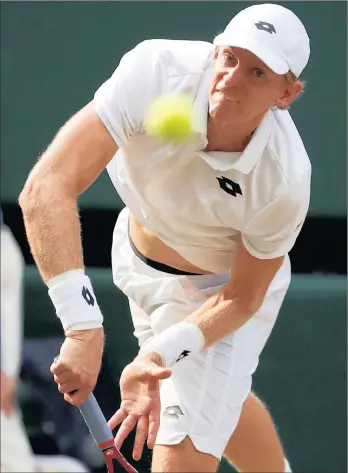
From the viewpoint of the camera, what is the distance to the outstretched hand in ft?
6.16

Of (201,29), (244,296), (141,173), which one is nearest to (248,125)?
(141,173)

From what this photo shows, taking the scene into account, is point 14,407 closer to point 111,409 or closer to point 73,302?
point 111,409

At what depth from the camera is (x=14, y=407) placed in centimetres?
286

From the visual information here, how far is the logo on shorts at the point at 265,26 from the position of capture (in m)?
1.94

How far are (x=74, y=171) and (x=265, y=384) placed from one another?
1252 millimetres

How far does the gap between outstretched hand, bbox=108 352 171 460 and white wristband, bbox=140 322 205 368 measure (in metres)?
0.15

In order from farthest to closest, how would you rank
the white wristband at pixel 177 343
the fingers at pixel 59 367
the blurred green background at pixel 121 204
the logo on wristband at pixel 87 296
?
the blurred green background at pixel 121 204, the white wristband at pixel 177 343, the logo on wristband at pixel 87 296, the fingers at pixel 59 367

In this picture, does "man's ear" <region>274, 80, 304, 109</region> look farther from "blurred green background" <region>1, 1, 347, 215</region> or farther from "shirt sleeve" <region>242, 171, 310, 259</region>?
"blurred green background" <region>1, 1, 347, 215</region>

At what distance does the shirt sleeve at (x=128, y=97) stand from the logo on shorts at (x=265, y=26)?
19 centimetres

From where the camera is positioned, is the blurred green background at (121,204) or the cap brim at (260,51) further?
the blurred green background at (121,204)

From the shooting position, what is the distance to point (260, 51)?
1.89m

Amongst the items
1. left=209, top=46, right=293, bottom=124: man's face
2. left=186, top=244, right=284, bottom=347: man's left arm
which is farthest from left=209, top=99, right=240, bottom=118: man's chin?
left=186, top=244, right=284, bottom=347: man's left arm

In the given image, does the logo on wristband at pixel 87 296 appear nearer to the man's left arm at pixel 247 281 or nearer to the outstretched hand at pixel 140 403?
the outstretched hand at pixel 140 403

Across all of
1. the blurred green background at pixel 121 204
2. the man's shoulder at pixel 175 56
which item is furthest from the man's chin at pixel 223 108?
the blurred green background at pixel 121 204
